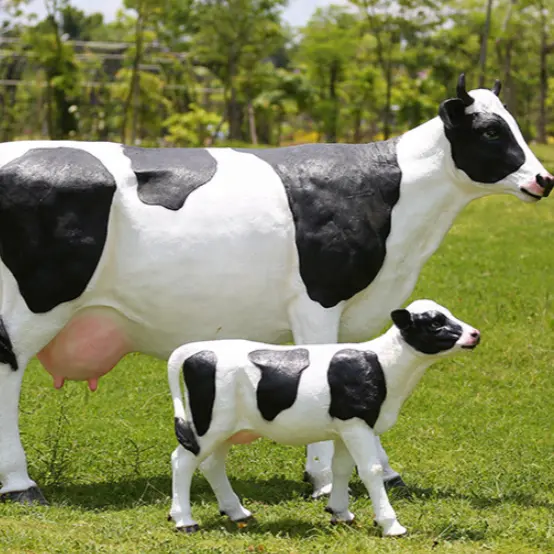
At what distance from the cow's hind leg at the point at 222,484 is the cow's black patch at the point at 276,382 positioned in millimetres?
489

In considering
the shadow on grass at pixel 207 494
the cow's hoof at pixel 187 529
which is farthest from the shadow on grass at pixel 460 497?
the cow's hoof at pixel 187 529

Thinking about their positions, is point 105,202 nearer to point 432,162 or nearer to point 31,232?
point 31,232

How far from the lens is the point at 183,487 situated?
229 inches

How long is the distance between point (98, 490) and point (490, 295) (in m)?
6.38

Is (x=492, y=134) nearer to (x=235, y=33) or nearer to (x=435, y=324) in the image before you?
(x=435, y=324)

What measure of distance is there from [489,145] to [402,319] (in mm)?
1417

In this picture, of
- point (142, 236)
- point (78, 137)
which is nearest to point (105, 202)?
point (142, 236)

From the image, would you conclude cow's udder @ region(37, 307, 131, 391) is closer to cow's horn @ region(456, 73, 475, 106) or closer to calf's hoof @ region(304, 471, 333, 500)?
calf's hoof @ region(304, 471, 333, 500)

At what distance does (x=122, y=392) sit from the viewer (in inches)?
390

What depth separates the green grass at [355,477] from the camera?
577cm

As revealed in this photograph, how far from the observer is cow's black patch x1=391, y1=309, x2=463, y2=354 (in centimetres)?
557

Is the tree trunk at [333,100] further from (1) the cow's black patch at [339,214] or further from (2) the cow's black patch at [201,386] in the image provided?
(2) the cow's black patch at [201,386]

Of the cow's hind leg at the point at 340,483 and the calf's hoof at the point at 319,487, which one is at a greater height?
the cow's hind leg at the point at 340,483

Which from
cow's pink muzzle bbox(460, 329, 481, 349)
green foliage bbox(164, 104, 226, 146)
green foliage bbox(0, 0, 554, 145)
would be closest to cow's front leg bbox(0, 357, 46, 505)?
cow's pink muzzle bbox(460, 329, 481, 349)
